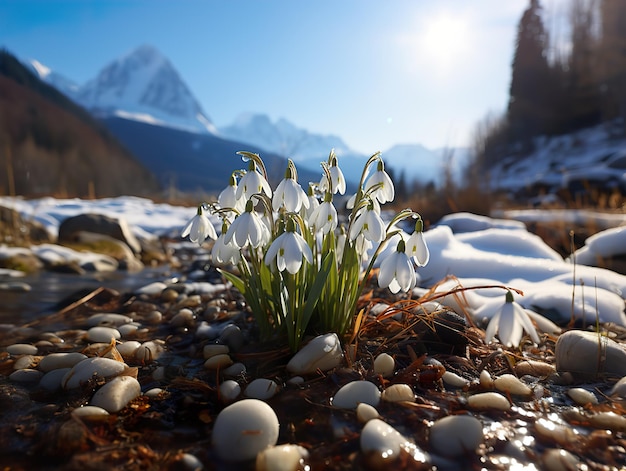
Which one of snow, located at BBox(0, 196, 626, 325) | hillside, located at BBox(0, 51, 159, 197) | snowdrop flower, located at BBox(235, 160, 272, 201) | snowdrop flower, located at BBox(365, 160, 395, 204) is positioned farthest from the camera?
hillside, located at BBox(0, 51, 159, 197)

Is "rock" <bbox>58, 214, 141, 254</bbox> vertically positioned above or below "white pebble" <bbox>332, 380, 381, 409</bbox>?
above

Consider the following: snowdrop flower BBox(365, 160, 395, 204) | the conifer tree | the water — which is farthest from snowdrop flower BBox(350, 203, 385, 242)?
the conifer tree

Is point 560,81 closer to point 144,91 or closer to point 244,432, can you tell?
point 244,432

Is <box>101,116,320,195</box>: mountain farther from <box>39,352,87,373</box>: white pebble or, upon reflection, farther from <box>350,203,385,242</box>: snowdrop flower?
<box>350,203,385,242</box>: snowdrop flower

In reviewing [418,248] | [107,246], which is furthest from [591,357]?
[107,246]

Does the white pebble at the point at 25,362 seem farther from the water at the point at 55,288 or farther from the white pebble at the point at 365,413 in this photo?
the white pebble at the point at 365,413

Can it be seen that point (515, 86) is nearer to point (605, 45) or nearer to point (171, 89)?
point (605, 45)
